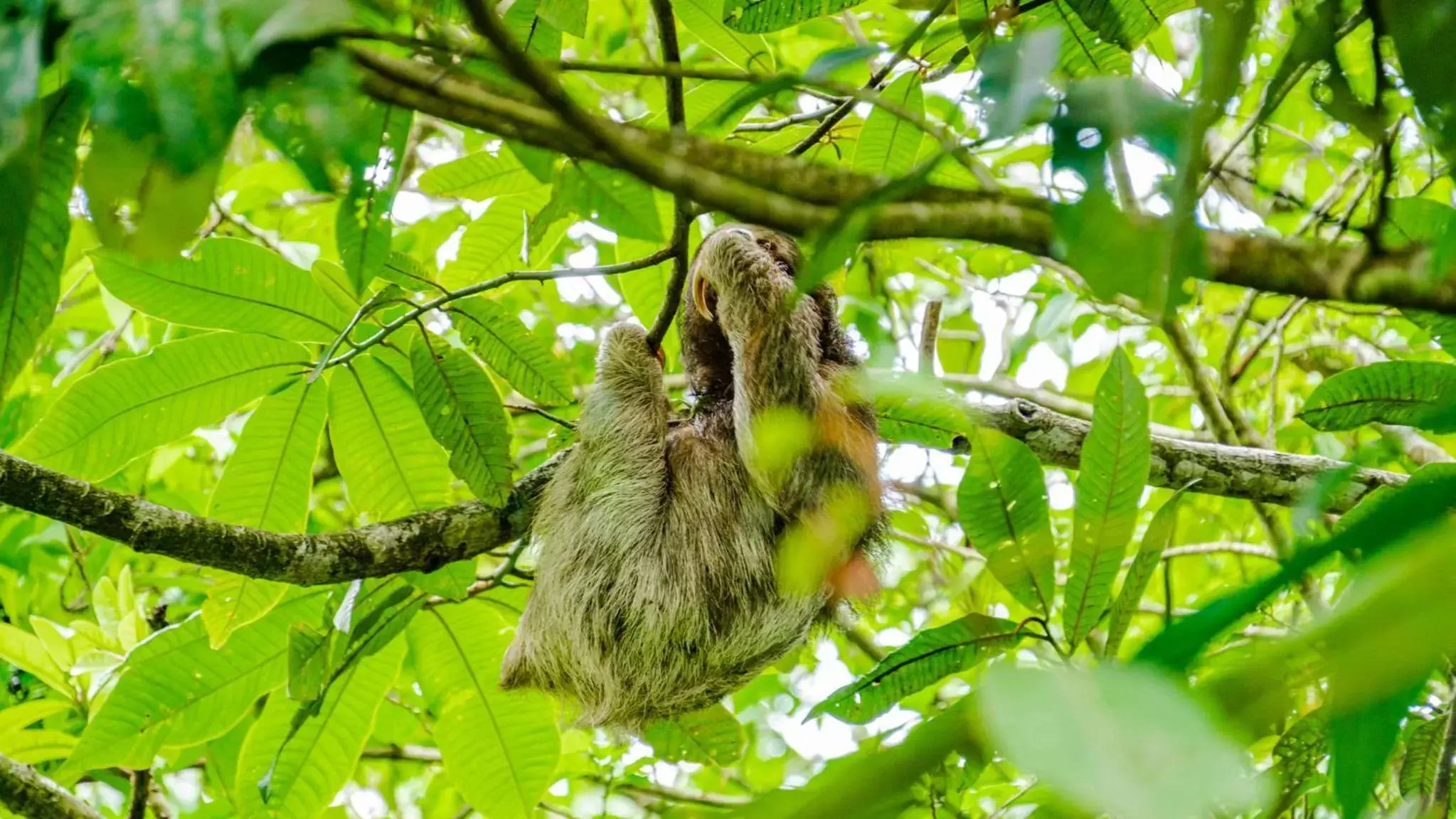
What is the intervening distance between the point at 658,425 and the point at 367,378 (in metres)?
1.09

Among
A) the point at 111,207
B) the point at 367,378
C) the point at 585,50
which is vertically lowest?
the point at 367,378

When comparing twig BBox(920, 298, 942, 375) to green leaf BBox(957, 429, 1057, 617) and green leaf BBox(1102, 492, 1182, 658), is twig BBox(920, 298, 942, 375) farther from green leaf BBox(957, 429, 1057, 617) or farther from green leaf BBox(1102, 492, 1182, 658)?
green leaf BBox(1102, 492, 1182, 658)

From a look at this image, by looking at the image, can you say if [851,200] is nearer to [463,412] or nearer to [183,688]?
[463,412]

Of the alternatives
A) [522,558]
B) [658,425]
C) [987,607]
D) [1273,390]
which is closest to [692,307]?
[658,425]

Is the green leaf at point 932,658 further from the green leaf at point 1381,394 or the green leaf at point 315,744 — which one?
the green leaf at point 315,744

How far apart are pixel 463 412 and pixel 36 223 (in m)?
1.54

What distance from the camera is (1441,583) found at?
866 mm

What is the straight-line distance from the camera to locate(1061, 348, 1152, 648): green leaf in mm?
2318

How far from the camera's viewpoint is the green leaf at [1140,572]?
2301mm

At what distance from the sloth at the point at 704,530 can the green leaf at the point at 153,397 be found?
3.40 ft

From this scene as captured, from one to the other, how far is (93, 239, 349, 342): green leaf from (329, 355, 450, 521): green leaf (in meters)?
0.18

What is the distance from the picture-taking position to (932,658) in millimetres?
2574

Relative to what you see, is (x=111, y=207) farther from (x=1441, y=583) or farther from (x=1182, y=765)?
(x=1441, y=583)

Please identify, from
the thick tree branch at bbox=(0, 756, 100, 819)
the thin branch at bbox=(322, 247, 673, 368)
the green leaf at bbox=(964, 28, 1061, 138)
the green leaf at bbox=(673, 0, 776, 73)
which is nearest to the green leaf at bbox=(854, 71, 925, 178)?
the green leaf at bbox=(673, 0, 776, 73)
